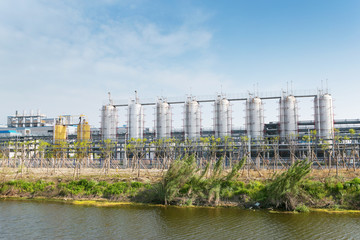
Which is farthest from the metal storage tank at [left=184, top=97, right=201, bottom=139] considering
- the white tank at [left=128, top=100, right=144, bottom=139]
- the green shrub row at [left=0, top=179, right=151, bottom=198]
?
the green shrub row at [left=0, top=179, right=151, bottom=198]

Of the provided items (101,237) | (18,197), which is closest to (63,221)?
(101,237)

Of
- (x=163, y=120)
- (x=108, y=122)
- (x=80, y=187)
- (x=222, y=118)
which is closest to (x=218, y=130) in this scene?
(x=222, y=118)

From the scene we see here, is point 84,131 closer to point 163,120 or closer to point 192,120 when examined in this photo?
point 163,120

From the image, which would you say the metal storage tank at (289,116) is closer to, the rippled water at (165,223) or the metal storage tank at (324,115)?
the metal storage tank at (324,115)

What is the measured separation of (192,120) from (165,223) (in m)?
46.5

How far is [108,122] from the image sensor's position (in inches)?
2749

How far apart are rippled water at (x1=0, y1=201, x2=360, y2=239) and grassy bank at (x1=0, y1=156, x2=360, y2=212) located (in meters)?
1.64

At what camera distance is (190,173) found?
2558 cm

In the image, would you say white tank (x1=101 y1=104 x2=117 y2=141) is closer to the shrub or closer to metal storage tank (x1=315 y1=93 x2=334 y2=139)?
metal storage tank (x1=315 y1=93 x2=334 y2=139)

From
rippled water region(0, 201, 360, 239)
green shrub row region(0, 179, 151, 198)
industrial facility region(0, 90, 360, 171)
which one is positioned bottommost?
rippled water region(0, 201, 360, 239)

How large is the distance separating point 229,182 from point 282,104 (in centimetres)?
3925

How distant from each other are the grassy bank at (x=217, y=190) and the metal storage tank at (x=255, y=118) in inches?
1364

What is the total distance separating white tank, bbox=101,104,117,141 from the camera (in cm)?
6956

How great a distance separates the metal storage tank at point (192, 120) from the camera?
6469cm
